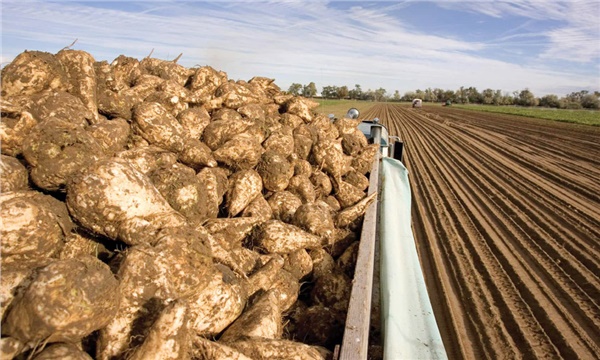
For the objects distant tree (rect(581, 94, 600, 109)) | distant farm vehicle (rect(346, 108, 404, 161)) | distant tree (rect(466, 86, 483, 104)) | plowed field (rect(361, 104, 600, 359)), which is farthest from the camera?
distant tree (rect(466, 86, 483, 104))

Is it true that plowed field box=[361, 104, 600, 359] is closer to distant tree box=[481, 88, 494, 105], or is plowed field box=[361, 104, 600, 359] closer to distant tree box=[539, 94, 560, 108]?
distant tree box=[539, 94, 560, 108]

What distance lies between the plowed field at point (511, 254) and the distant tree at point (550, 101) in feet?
244

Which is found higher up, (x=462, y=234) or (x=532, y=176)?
(x=532, y=176)

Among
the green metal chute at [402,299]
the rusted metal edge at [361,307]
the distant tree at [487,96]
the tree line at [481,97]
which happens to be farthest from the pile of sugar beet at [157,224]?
the distant tree at [487,96]

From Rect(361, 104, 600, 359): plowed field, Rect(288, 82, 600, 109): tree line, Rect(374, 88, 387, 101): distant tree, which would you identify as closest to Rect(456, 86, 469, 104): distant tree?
Rect(288, 82, 600, 109): tree line

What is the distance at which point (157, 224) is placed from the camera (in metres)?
2.42

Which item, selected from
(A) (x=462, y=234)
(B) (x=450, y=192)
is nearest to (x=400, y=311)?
(A) (x=462, y=234)

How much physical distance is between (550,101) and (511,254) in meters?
86.6

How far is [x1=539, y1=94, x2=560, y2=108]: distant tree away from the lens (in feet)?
238

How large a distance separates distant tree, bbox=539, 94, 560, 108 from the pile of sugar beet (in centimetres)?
8718

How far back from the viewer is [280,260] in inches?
114

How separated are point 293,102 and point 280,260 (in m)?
2.95

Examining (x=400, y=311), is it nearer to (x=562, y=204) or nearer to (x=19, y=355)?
(x=19, y=355)

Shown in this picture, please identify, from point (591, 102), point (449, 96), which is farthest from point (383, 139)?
point (449, 96)
